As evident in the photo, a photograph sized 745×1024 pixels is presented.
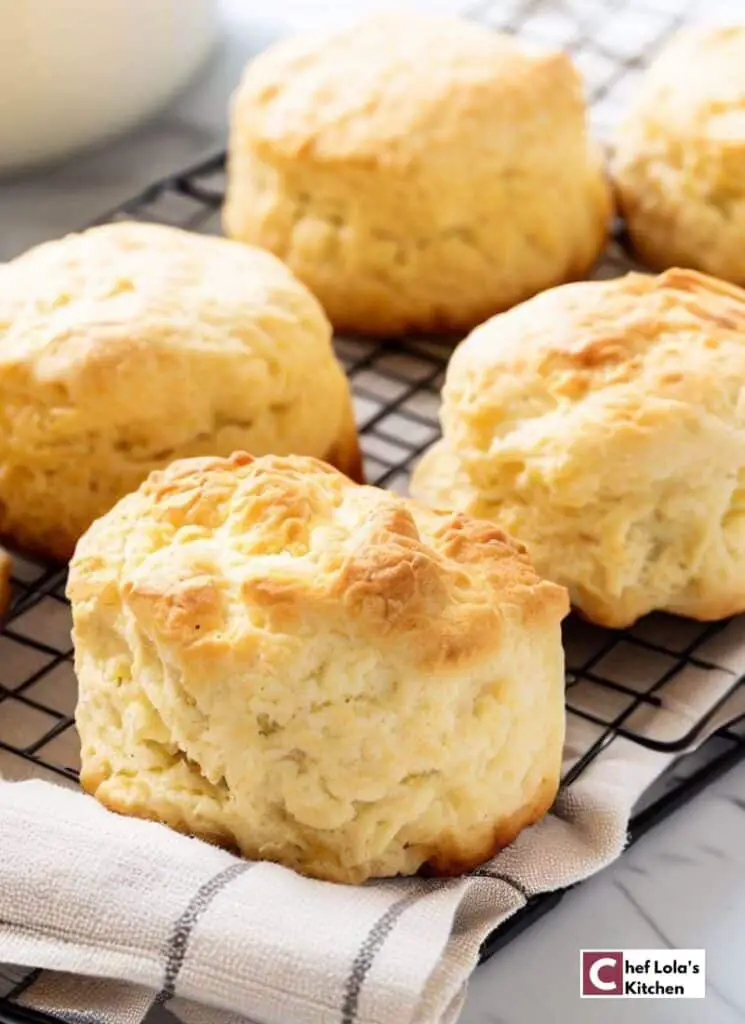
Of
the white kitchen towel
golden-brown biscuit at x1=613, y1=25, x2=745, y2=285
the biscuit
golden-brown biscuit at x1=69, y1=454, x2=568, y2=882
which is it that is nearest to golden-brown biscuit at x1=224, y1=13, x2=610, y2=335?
golden-brown biscuit at x1=613, y1=25, x2=745, y2=285

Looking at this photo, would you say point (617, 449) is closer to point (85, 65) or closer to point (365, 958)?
point (365, 958)

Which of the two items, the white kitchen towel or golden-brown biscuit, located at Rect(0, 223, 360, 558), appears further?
golden-brown biscuit, located at Rect(0, 223, 360, 558)

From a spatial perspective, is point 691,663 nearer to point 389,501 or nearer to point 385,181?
point 389,501

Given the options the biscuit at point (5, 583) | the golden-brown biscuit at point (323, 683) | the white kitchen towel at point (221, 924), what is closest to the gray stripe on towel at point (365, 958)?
the white kitchen towel at point (221, 924)

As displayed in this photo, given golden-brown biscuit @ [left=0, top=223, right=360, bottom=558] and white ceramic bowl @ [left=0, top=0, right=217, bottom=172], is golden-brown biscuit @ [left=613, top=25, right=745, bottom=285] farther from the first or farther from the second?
white ceramic bowl @ [left=0, top=0, right=217, bottom=172]

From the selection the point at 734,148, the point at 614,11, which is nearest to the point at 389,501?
the point at 734,148
